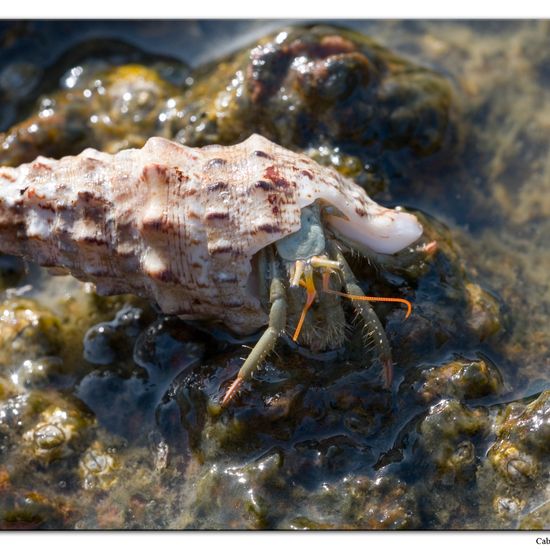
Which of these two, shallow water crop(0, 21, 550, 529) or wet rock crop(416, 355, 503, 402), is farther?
wet rock crop(416, 355, 503, 402)

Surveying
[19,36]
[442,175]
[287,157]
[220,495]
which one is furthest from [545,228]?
[19,36]

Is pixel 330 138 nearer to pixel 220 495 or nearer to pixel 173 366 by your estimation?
pixel 173 366

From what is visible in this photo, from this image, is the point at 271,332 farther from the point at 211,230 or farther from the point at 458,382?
the point at 458,382

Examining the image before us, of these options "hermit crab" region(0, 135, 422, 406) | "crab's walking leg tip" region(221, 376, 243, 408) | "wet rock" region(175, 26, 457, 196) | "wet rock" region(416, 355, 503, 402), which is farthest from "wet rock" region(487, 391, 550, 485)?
"wet rock" region(175, 26, 457, 196)

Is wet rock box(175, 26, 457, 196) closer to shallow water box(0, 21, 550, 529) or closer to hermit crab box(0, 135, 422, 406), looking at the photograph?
shallow water box(0, 21, 550, 529)

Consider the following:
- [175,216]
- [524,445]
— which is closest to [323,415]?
[524,445]
